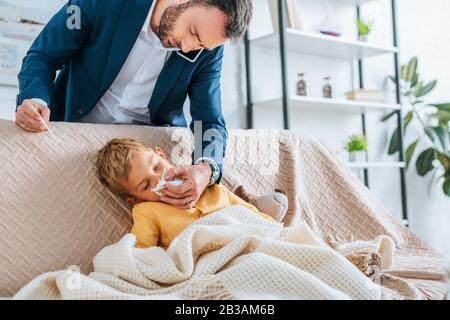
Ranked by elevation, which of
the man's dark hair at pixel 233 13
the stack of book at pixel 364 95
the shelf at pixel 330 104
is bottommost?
the shelf at pixel 330 104

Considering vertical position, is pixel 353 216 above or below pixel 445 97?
below

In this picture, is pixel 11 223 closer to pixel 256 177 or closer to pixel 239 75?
pixel 256 177

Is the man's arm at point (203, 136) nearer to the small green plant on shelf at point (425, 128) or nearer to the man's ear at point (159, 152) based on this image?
the man's ear at point (159, 152)

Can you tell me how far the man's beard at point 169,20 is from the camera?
1.25 meters

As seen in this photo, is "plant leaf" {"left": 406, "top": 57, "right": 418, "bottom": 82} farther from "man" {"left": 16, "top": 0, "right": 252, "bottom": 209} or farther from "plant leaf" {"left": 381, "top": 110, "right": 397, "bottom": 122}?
"man" {"left": 16, "top": 0, "right": 252, "bottom": 209}

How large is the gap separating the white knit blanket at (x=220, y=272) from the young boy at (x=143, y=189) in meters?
0.16

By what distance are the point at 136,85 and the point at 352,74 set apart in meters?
2.04

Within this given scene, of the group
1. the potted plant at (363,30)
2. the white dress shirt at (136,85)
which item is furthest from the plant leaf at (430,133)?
the white dress shirt at (136,85)

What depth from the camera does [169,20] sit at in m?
1.28

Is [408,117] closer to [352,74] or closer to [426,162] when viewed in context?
[426,162]
